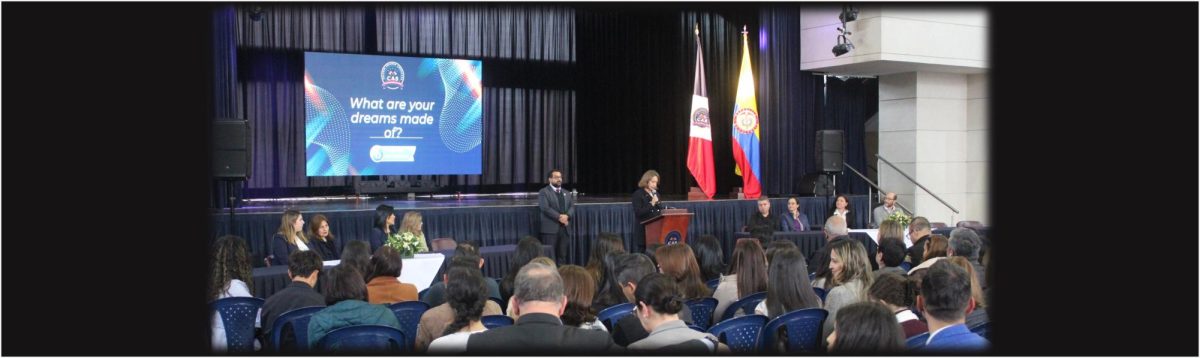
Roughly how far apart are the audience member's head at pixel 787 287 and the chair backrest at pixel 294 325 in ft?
5.87

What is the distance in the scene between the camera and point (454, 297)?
3275mm

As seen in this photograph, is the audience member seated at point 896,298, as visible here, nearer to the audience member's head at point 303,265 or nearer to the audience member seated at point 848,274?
the audience member seated at point 848,274

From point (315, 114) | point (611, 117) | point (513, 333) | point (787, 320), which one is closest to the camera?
point (513, 333)

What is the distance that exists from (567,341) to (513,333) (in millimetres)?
127

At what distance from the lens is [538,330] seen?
258cm

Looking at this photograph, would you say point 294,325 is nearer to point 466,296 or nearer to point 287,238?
point 466,296

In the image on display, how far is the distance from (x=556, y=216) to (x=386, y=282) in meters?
5.38

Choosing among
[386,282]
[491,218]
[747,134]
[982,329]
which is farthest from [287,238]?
[747,134]

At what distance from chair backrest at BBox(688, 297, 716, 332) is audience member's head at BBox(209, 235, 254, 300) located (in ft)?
6.81

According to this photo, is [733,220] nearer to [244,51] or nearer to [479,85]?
[479,85]

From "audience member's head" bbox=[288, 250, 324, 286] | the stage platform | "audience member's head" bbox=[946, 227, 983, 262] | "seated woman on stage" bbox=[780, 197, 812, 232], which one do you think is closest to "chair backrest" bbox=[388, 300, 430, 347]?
"audience member's head" bbox=[288, 250, 324, 286]

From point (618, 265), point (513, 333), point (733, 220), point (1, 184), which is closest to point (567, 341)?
point (513, 333)

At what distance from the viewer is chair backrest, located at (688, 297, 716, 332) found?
463 centimetres

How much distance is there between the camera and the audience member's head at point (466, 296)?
3.27 meters
